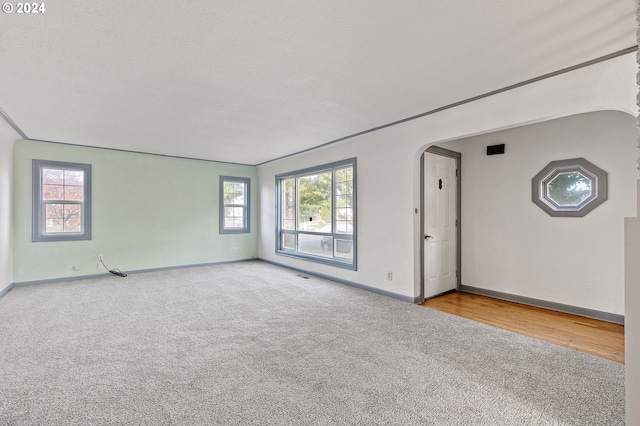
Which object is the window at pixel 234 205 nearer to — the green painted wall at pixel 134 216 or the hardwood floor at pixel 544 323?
the green painted wall at pixel 134 216

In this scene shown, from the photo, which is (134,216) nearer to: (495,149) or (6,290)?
(6,290)

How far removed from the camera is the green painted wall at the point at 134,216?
5273mm

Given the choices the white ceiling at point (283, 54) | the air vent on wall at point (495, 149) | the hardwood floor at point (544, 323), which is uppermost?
the white ceiling at point (283, 54)

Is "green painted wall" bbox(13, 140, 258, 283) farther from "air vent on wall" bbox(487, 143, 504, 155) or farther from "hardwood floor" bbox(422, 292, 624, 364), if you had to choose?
"air vent on wall" bbox(487, 143, 504, 155)

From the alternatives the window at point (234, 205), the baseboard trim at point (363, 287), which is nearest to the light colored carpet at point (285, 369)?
the baseboard trim at point (363, 287)

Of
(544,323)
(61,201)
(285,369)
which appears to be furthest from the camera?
(61,201)

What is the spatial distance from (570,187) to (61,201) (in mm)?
8113

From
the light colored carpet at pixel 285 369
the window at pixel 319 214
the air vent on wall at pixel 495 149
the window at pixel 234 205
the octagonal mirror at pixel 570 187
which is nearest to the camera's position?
the light colored carpet at pixel 285 369

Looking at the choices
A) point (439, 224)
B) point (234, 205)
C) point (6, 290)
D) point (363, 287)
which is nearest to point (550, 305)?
point (439, 224)

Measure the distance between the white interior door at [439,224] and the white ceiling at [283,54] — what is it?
3.69 feet

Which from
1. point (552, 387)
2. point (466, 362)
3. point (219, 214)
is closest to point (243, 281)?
point (219, 214)

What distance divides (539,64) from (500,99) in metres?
0.60

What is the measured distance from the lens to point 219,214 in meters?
7.37

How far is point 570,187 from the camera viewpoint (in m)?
3.86
